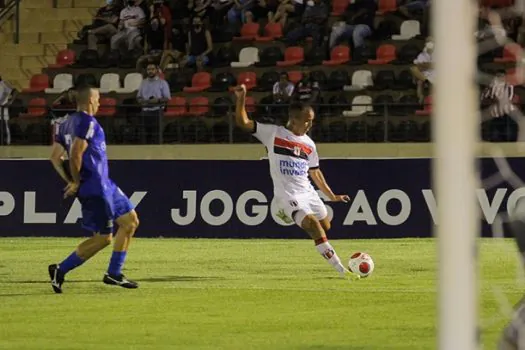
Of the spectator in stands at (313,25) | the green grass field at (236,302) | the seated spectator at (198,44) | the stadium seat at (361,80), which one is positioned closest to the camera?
the green grass field at (236,302)

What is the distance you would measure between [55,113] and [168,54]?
2.99 metres

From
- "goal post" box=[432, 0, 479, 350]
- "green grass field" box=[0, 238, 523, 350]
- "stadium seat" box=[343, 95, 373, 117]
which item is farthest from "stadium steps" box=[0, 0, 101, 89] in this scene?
"goal post" box=[432, 0, 479, 350]

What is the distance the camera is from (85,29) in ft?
93.9

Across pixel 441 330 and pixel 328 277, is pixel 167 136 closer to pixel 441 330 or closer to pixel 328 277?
pixel 328 277

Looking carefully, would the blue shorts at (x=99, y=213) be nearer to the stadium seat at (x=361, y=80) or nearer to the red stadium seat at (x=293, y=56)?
the stadium seat at (x=361, y=80)

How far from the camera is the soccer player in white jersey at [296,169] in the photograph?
A: 14141 millimetres

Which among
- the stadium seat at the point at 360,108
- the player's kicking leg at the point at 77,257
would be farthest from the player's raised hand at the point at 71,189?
the stadium seat at the point at 360,108

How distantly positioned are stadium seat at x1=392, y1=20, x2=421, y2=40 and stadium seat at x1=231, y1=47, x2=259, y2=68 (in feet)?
9.00

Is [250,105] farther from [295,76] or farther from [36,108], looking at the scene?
[36,108]

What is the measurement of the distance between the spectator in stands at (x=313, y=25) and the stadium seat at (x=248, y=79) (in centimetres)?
106

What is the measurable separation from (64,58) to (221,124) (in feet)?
18.1

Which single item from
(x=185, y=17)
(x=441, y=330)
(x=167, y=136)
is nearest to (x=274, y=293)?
(x=441, y=330)

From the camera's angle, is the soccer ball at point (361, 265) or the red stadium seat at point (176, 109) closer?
the soccer ball at point (361, 265)

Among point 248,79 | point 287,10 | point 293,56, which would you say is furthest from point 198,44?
point 293,56
